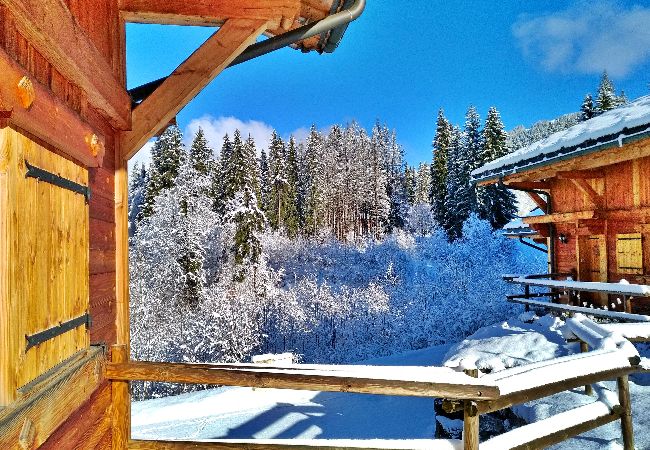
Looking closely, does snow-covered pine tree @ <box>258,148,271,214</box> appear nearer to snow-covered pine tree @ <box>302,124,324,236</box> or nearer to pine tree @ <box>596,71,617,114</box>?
snow-covered pine tree @ <box>302,124,324,236</box>

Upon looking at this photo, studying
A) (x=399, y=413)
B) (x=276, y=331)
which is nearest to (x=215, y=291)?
(x=276, y=331)

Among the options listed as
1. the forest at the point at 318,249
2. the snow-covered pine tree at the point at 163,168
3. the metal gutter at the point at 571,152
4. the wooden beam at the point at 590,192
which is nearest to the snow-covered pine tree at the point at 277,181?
the forest at the point at 318,249

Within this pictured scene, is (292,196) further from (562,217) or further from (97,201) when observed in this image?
(97,201)

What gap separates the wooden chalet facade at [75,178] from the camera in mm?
1697

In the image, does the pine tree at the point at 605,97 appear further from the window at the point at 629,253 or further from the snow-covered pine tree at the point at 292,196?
the window at the point at 629,253

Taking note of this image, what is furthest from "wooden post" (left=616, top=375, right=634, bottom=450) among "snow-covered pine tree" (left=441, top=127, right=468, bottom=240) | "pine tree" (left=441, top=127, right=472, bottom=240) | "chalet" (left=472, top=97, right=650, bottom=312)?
"pine tree" (left=441, top=127, right=472, bottom=240)

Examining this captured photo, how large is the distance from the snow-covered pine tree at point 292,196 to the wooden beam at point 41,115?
3898cm

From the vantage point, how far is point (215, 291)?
24.0 metres

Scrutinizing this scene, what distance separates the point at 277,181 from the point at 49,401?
43.5 metres

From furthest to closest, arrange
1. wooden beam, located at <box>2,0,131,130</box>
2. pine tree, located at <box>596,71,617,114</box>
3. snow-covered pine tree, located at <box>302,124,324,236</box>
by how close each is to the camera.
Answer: snow-covered pine tree, located at <box>302,124,324,236</box> < pine tree, located at <box>596,71,617,114</box> < wooden beam, located at <box>2,0,131,130</box>

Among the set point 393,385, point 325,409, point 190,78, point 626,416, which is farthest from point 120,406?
point 325,409

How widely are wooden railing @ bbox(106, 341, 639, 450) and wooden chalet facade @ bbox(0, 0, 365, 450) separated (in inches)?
7.8

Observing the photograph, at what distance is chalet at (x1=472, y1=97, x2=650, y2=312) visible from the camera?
27.6ft

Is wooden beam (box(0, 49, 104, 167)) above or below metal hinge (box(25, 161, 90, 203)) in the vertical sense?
above
